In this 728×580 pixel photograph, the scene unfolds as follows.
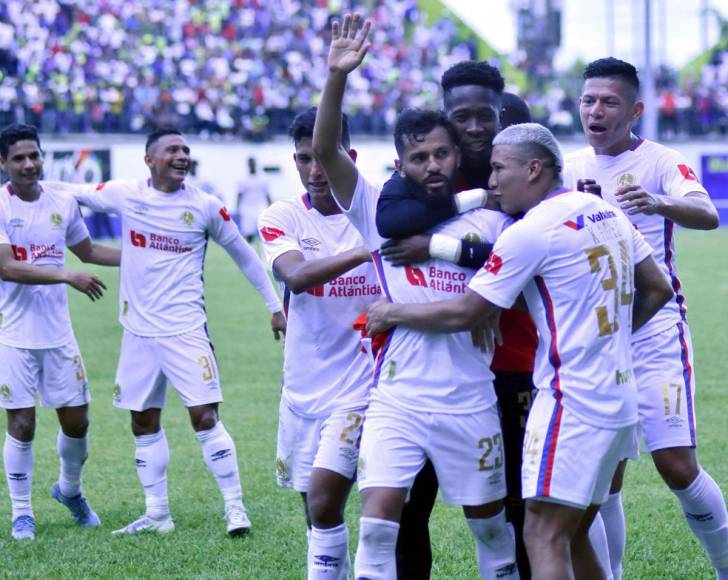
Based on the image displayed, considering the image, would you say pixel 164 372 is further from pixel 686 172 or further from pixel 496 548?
pixel 686 172

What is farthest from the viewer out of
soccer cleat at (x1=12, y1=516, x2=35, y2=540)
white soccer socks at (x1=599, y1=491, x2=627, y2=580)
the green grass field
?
soccer cleat at (x1=12, y1=516, x2=35, y2=540)

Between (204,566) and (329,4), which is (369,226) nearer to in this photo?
(204,566)

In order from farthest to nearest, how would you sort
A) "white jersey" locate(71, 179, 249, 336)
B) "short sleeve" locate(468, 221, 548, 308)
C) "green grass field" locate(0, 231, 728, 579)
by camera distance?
"white jersey" locate(71, 179, 249, 336)
"green grass field" locate(0, 231, 728, 579)
"short sleeve" locate(468, 221, 548, 308)

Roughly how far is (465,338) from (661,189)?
1676mm

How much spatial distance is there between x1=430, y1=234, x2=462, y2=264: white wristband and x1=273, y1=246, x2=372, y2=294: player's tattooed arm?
480mm

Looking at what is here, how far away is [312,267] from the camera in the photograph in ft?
16.4

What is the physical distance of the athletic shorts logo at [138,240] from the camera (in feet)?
24.1

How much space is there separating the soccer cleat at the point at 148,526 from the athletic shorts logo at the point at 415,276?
313 cm

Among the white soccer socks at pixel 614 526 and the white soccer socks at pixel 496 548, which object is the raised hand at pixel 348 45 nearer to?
the white soccer socks at pixel 496 548

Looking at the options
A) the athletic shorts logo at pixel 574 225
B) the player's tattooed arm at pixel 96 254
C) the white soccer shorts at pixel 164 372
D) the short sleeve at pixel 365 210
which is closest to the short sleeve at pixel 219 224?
the white soccer shorts at pixel 164 372

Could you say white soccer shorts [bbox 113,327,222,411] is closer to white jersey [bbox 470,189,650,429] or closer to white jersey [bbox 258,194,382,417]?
white jersey [bbox 258,194,382,417]

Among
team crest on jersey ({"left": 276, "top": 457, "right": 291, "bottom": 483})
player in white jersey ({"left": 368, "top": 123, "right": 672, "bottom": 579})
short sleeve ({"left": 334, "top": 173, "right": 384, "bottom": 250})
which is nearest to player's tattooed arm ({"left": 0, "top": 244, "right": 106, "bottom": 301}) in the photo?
team crest on jersey ({"left": 276, "top": 457, "right": 291, "bottom": 483})

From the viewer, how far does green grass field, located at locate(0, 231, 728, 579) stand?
6.21m

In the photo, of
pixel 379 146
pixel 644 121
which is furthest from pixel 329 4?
pixel 644 121
